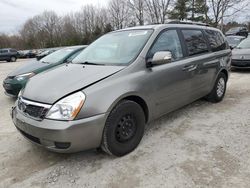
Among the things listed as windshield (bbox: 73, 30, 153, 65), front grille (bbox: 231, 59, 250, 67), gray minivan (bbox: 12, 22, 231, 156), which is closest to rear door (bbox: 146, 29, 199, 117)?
gray minivan (bbox: 12, 22, 231, 156)

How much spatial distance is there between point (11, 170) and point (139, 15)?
116ft

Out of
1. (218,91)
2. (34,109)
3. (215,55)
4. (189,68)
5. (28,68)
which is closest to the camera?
(34,109)

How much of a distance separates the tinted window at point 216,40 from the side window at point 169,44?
122 centimetres

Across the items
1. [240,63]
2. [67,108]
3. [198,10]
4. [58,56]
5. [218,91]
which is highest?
[198,10]

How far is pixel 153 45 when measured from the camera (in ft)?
11.1

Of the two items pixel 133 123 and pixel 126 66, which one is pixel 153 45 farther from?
pixel 133 123

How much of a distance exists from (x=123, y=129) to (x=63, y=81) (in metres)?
0.96

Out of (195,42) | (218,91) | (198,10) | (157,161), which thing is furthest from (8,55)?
(157,161)

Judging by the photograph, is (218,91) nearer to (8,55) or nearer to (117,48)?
(117,48)

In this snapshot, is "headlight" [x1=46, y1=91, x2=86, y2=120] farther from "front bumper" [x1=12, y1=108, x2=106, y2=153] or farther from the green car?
the green car

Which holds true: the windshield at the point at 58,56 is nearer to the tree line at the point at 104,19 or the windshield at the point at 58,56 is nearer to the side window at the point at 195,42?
Result: the side window at the point at 195,42

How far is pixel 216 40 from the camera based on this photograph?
4.98 meters

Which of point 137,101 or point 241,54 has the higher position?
point 241,54

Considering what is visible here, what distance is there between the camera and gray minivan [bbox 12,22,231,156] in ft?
8.34
